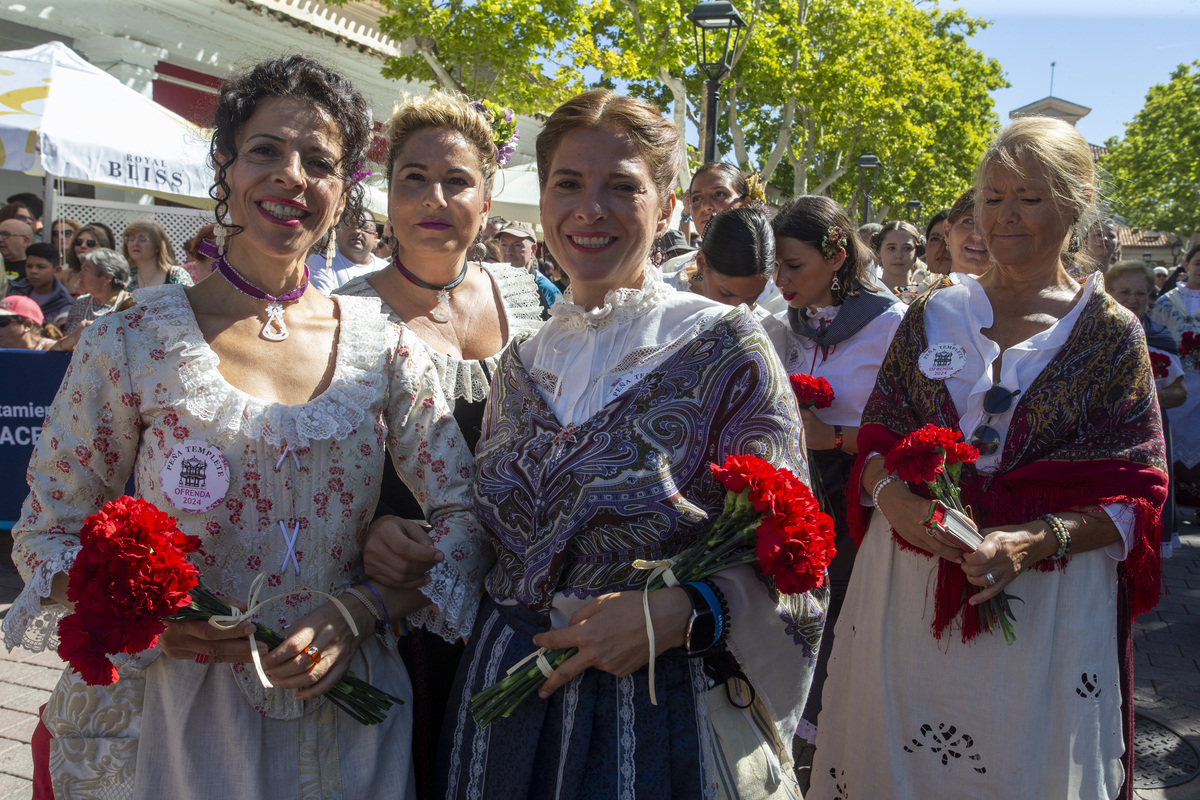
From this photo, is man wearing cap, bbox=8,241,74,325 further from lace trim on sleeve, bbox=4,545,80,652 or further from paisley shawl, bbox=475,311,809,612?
paisley shawl, bbox=475,311,809,612

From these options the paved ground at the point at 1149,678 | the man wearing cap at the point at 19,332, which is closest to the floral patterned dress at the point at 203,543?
the paved ground at the point at 1149,678

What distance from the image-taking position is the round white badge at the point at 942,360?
2.73 metres

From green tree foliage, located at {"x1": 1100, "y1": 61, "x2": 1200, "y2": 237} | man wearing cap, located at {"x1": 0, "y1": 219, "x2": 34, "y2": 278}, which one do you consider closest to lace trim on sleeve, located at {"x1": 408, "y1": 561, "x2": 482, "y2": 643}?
man wearing cap, located at {"x1": 0, "y1": 219, "x2": 34, "y2": 278}

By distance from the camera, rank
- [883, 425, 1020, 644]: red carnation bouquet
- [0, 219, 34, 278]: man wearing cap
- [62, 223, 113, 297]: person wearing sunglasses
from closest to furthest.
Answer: [883, 425, 1020, 644]: red carnation bouquet < [62, 223, 113, 297]: person wearing sunglasses < [0, 219, 34, 278]: man wearing cap

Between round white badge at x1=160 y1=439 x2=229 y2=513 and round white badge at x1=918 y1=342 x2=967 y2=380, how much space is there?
209 cm

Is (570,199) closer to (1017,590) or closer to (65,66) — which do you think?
(1017,590)

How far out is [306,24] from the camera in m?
14.1

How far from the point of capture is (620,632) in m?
1.71

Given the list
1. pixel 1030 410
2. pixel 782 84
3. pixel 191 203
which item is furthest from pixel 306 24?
pixel 1030 410

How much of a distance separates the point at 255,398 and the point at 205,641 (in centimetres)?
51

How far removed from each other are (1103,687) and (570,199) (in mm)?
2052

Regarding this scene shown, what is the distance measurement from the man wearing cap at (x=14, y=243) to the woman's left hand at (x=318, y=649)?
8533 mm

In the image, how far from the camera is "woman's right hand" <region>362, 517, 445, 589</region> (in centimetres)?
193

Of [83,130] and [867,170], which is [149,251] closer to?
[83,130]
